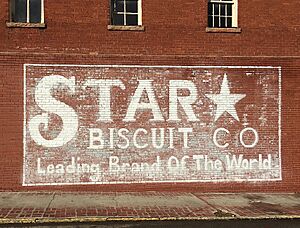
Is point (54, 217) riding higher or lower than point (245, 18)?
lower

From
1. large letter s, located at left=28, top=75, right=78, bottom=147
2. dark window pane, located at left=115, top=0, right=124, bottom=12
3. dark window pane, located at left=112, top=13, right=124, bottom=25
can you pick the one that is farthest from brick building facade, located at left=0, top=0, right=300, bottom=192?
dark window pane, located at left=115, top=0, right=124, bottom=12

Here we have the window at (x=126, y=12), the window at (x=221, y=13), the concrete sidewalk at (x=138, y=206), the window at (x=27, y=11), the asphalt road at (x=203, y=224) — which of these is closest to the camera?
the asphalt road at (x=203, y=224)

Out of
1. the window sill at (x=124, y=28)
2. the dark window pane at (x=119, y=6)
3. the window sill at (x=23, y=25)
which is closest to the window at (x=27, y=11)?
the window sill at (x=23, y=25)

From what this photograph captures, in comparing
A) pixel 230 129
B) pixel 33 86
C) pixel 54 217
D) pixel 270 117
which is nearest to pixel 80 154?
pixel 33 86

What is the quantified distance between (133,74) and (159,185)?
3.28 m

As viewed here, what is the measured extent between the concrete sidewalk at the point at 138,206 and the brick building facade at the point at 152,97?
0.57 meters

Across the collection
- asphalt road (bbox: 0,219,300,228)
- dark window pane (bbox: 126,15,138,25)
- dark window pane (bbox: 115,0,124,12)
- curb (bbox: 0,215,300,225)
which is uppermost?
dark window pane (bbox: 115,0,124,12)

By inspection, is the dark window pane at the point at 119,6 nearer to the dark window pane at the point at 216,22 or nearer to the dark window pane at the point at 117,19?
the dark window pane at the point at 117,19

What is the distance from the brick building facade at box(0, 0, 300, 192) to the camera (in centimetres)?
1157

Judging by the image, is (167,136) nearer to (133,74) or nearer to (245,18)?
(133,74)

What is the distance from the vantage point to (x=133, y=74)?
12.0 m

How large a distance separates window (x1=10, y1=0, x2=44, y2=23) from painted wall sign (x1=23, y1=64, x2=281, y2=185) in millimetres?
1421

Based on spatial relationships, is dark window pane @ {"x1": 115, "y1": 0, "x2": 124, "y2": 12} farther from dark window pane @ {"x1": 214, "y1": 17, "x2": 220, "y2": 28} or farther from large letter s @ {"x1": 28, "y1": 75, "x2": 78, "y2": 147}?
dark window pane @ {"x1": 214, "y1": 17, "x2": 220, "y2": 28}

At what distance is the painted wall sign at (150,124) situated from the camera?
11.6 meters
